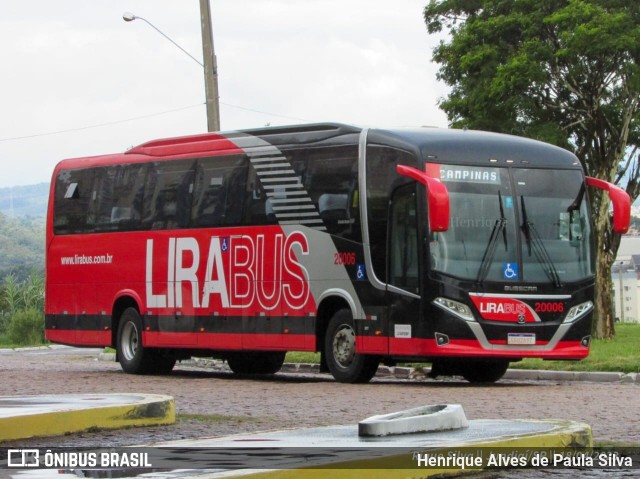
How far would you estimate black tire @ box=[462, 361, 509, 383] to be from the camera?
69.1 ft

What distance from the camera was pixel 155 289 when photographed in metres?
23.9

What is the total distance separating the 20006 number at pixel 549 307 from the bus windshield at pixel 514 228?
0.99 ft

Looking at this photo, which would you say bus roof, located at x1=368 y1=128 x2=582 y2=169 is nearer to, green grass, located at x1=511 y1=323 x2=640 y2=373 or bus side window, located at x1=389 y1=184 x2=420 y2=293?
bus side window, located at x1=389 y1=184 x2=420 y2=293

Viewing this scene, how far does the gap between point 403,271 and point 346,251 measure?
1098 millimetres

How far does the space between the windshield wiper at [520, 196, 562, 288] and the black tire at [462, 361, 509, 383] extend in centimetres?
179

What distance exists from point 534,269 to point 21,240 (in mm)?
167274

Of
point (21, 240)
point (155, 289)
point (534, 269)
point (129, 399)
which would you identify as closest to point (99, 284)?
point (155, 289)

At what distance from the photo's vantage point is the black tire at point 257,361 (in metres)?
23.8

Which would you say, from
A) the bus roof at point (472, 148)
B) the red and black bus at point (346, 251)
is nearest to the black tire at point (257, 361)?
the red and black bus at point (346, 251)

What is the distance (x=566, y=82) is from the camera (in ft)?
111

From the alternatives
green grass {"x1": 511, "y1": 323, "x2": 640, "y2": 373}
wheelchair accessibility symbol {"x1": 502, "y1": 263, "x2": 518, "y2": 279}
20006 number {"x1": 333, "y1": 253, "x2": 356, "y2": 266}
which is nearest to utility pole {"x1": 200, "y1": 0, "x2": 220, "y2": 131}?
green grass {"x1": 511, "y1": 323, "x2": 640, "y2": 373}

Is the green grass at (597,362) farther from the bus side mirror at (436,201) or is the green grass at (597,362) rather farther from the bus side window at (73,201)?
the bus side window at (73,201)

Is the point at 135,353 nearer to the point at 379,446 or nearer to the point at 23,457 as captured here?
the point at 23,457

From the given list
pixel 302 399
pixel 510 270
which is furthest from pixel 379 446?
pixel 510 270
